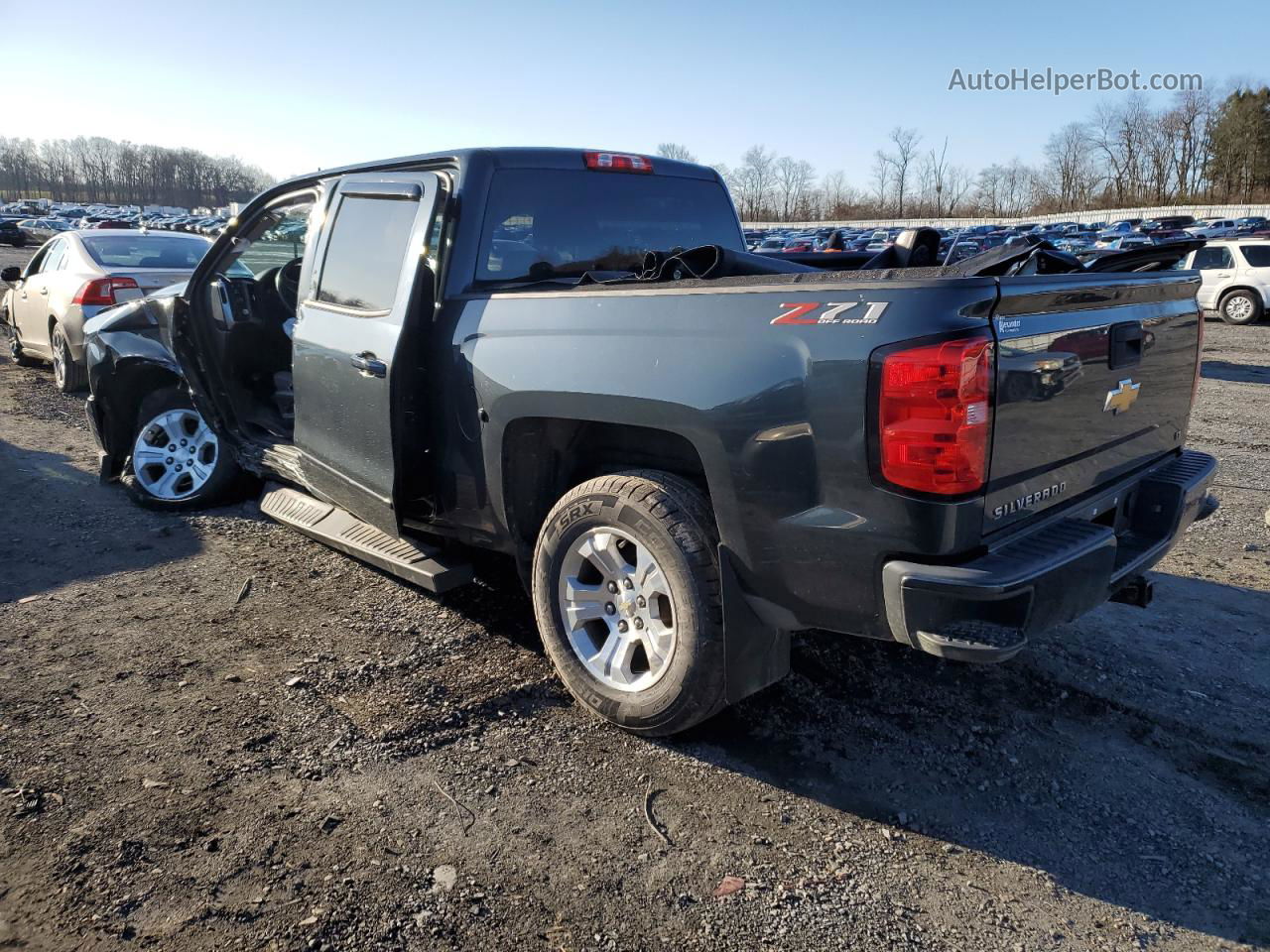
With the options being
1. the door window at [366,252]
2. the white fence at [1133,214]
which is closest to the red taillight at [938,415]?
the door window at [366,252]

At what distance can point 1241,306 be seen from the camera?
18.8 metres

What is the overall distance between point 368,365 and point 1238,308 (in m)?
20.3

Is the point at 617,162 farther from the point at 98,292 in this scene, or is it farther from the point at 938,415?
the point at 98,292

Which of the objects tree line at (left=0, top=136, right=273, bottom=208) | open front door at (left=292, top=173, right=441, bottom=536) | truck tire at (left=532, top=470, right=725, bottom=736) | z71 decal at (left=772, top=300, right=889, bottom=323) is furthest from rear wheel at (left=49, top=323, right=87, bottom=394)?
tree line at (left=0, top=136, right=273, bottom=208)

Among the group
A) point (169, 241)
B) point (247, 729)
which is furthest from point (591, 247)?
point (169, 241)

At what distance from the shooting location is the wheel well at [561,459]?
10.8 ft

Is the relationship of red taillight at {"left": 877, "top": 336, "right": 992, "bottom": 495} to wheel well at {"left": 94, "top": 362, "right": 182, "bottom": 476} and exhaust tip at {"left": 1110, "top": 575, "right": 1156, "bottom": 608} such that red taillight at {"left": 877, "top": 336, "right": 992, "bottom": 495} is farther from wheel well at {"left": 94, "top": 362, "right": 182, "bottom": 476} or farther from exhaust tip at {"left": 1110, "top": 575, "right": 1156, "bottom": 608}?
wheel well at {"left": 94, "top": 362, "right": 182, "bottom": 476}

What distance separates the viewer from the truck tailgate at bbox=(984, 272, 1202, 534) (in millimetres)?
2580

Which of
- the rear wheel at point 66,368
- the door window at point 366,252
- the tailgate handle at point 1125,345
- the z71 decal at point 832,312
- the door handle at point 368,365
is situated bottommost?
the rear wheel at point 66,368

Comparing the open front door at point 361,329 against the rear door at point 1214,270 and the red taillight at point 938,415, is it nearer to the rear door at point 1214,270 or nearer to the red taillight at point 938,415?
the red taillight at point 938,415

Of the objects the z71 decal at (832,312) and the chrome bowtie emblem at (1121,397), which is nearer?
the z71 decal at (832,312)

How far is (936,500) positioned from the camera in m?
2.49

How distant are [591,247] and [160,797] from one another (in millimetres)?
2782

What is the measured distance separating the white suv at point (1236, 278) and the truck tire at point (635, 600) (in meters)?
18.8
